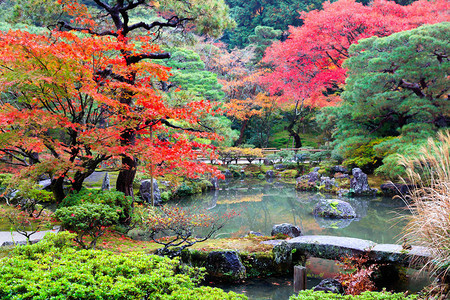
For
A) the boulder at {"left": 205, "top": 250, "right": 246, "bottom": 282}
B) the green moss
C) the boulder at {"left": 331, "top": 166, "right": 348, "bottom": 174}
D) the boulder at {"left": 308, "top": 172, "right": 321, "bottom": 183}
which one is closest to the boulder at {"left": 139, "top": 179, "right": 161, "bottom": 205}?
the boulder at {"left": 205, "top": 250, "right": 246, "bottom": 282}

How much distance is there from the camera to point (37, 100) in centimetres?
502

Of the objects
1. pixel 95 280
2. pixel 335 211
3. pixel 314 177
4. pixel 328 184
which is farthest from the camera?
pixel 314 177

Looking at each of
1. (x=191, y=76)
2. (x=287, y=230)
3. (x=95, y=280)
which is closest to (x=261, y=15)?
(x=191, y=76)

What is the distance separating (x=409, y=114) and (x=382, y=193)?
2.76 metres

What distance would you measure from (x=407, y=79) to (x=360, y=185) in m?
3.74

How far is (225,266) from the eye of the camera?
185 inches

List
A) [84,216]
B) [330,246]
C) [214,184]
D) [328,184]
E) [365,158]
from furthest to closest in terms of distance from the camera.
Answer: [214,184] → [328,184] → [365,158] → [330,246] → [84,216]

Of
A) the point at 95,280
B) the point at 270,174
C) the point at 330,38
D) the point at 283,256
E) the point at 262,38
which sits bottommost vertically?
the point at 270,174

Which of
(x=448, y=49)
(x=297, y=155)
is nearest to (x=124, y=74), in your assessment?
(x=448, y=49)

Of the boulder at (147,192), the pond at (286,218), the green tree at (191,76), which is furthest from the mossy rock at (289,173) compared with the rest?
the boulder at (147,192)

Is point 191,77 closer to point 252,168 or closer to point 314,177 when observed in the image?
point 252,168

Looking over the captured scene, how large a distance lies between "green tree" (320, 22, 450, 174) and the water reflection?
155cm

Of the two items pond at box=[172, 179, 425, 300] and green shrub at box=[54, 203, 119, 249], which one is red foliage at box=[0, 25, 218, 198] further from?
pond at box=[172, 179, 425, 300]

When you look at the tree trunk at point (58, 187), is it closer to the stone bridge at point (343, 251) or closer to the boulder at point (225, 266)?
the boulder at point (225, 266)
